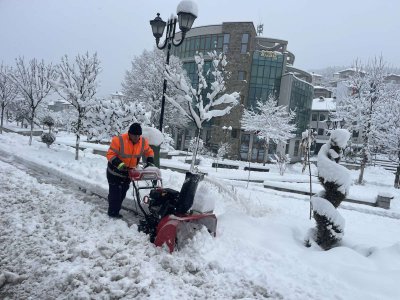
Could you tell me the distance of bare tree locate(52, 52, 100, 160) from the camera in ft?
47.2

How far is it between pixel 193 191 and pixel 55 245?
204 cm

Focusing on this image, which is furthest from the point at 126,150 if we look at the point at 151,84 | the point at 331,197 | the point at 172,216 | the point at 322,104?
the point at 322,104

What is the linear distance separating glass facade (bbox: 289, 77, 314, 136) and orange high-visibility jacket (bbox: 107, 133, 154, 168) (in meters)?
34.5

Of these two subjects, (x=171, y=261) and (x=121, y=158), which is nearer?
(x=171, y=261)

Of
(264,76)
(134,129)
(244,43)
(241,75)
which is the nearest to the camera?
(134,129)

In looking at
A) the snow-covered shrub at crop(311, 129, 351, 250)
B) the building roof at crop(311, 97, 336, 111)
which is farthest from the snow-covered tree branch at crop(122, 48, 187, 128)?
the building roof at crop(311, 97, 336, 111)

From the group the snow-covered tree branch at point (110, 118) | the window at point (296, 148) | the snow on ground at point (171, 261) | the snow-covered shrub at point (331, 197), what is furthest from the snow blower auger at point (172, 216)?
the window at point (296, 148)

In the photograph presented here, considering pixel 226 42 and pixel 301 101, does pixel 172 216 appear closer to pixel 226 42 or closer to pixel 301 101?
pixel 226 42

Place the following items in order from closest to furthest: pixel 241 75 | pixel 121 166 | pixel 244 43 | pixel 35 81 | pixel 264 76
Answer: pixel 121 166 → pixel 35 81 → pixel 244 43 → pixel 241 75 → pixel 264 76

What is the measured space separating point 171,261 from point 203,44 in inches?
1496

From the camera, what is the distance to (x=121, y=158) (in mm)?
5555

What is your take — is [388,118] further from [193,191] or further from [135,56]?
[135,56]

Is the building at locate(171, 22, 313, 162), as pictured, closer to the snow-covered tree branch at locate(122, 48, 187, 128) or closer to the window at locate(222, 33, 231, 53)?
the window at locate(222, 33, 231, 53)

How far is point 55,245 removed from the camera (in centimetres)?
438
